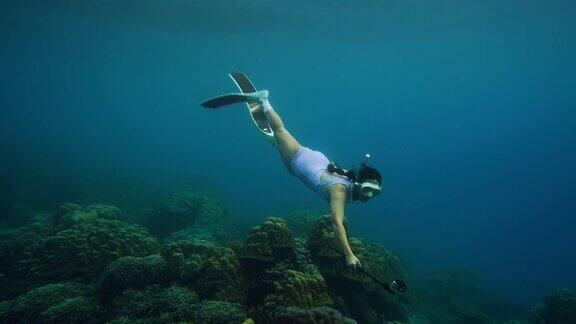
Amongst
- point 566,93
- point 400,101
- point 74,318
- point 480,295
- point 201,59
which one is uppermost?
point 400,101

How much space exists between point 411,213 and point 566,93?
70234mm

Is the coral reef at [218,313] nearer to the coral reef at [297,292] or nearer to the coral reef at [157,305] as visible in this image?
the coral reef at [157,305]

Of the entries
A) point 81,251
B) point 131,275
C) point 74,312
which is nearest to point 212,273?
point 131,275

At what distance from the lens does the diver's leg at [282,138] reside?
25.2 ft

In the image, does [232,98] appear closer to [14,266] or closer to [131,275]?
[131,275]

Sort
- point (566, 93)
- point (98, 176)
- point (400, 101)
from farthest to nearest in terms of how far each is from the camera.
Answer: point (400, 101) → point (566, 93) → point (98, 176)

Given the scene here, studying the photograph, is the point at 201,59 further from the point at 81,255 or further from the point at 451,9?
the point at 81,255

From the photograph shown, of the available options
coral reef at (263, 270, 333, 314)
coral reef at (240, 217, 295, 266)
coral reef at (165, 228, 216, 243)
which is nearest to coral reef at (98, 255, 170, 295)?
coral reef at (240, 217, 295, 266)

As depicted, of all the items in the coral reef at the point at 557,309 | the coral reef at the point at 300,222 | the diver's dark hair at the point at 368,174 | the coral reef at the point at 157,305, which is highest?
the coral reef at the point at 557,309

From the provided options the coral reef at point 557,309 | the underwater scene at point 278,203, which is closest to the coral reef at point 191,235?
the underwater scene at point 278,203

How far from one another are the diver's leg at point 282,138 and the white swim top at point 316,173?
18 centimetres

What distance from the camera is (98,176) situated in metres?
27.1

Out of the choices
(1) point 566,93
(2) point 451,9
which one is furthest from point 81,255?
(1) point 566,93

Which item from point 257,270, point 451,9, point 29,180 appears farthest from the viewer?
point 451,9
